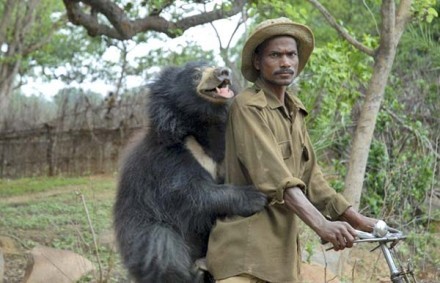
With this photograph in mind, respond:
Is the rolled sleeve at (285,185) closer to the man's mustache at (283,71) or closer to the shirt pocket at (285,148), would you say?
the shirt pocket at (285,148)

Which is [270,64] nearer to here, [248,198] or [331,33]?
[248,198]

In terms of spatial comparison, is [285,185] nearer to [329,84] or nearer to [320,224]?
[320,224]

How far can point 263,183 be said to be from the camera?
10.5ft

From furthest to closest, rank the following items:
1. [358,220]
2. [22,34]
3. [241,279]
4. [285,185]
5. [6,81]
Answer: [6,81], [22,34], [358,220], [241,279], [285,185]

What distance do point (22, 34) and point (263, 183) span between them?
15033 mm

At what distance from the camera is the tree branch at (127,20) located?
8.49m

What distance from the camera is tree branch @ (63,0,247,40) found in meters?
8.49

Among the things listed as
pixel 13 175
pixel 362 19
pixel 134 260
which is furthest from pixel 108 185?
pixel 134 260

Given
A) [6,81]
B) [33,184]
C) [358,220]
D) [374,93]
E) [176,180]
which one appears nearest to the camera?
[358,220]

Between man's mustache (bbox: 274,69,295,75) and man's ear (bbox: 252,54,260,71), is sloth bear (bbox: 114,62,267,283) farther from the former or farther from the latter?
man's mustache (bbox: 274,69,295,75)

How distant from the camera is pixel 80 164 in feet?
57.0

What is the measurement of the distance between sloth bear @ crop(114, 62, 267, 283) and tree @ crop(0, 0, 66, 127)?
1265cm

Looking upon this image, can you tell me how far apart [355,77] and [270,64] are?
4893 millimetres


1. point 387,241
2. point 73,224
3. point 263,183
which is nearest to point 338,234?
point 387,241
